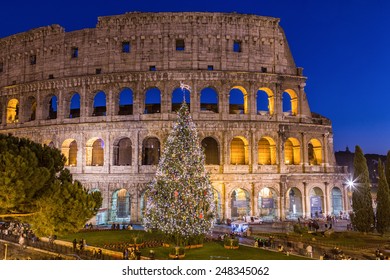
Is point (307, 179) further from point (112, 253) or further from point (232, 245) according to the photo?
point (112, 253)

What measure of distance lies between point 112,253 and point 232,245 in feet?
23.0

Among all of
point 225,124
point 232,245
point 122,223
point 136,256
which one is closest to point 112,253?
point 136,256

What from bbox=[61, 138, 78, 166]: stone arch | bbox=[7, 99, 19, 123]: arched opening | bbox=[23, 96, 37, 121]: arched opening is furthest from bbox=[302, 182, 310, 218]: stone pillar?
bbox=[7, 99, 19, 123]: arched opening

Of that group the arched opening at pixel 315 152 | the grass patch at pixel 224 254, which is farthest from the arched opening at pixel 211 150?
the grass patch at pixel 224 254

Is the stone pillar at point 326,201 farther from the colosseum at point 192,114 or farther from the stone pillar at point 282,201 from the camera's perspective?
the stone pillar at point 282,201

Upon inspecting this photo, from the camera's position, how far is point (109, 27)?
3412 cm

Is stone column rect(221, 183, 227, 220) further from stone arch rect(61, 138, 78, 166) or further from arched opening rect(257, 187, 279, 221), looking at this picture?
stone arch rect(61, 138, 78, 166)

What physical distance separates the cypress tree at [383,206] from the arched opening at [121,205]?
2062cm

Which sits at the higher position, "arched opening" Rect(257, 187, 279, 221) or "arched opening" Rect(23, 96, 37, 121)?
"arched opening" Rect(23, 96, 37, 121)

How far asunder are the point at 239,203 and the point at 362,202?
1080cm

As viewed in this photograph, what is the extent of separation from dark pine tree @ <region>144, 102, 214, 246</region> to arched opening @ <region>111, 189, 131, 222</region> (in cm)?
1115

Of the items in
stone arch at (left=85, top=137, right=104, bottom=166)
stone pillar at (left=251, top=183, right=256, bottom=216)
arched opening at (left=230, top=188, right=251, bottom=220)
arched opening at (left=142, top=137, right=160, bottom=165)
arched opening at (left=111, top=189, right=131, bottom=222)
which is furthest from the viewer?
stone arch at (left=85, top=137, right=104, bottom=166)

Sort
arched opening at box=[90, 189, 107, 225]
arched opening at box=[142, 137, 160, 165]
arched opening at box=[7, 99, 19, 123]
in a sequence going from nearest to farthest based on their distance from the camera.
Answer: arched opening at box=[90, 189, 107, 225], arched opening at box=[142, 137, 160, 165], arched opening at box=[7, 99, 19, 123]

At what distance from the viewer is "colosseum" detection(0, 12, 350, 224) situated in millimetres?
32156
